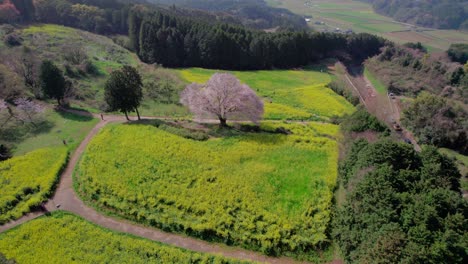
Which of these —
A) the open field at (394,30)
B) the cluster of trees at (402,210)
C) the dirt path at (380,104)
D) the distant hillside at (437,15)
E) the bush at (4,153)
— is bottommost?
the bush at (4,153)

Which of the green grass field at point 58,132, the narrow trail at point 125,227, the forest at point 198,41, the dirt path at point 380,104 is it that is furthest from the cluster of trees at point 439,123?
the green grass field at point 58,132

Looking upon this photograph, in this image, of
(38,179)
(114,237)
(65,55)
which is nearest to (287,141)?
(114,237)

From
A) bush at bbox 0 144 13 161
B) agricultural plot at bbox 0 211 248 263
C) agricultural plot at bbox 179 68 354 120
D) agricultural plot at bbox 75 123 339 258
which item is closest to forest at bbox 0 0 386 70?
agricultural plot at bbox 179 68 354 120

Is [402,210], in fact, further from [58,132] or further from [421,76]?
[421,76]

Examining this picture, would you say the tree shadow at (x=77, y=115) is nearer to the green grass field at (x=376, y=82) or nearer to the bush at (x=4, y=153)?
the bush at (x=4, y=153)

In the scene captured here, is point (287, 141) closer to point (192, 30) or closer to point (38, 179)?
point (38, 179)

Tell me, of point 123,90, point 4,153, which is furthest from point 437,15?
point 4,153
